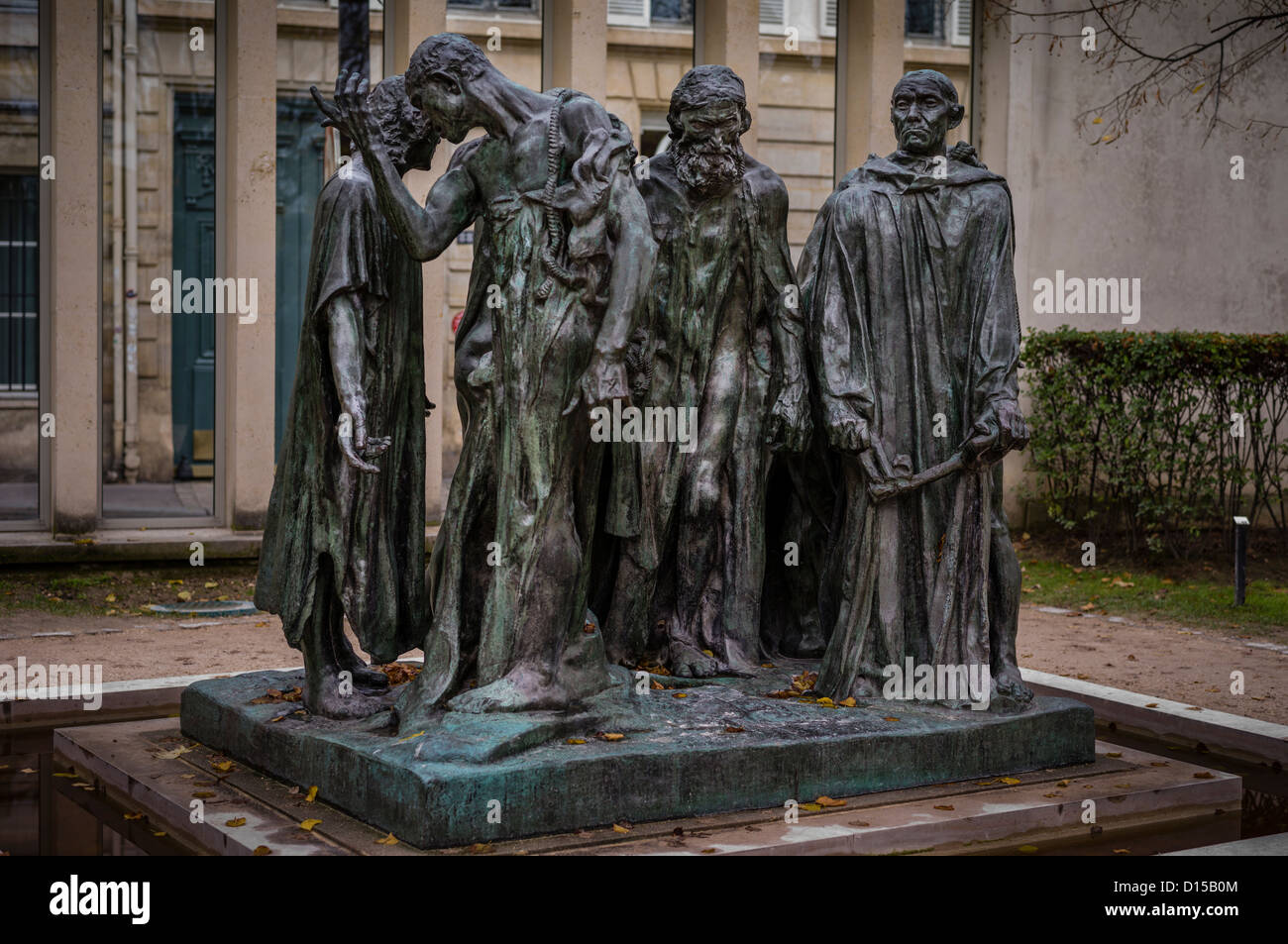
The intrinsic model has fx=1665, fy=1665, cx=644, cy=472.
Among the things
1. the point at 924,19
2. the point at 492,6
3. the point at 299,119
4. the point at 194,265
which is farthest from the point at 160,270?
the point at 924,19

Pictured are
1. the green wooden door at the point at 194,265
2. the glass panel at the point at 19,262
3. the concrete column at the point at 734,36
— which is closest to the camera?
the glass panel at the point at 19,262

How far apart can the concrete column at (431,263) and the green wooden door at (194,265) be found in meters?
1.54

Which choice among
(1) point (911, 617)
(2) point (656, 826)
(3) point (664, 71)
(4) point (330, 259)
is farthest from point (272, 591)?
(3) point (664, 71)

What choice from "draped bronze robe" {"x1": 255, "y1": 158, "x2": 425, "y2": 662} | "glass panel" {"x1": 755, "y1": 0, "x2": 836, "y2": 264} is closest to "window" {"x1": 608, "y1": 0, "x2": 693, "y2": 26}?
"glass panel" {"x1": 755, "y1": 0, "x2": 836, "y2": 264}

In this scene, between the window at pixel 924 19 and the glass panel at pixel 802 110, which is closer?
the glass panel at pixel 802 110

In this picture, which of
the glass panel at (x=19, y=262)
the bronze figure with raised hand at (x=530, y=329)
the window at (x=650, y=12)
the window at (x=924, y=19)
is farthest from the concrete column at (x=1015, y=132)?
the bronze figure with raised hand at (x=530, y=329)

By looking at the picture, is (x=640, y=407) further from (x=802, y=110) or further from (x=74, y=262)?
(x=802, y=110)

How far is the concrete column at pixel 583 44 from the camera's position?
13562 mm

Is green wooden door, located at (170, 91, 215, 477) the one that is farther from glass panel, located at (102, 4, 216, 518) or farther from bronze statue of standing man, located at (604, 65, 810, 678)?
bronze statue of standing man, located at (604, 65, 810, 678)

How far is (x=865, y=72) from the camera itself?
48.3 feet

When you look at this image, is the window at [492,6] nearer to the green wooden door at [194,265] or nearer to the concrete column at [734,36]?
the concrete column at [734,36]

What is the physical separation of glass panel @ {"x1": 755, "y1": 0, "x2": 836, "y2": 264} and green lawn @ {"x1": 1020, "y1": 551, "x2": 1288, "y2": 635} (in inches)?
151

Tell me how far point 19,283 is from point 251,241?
5.79 feet

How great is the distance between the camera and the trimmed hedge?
1352 cm
